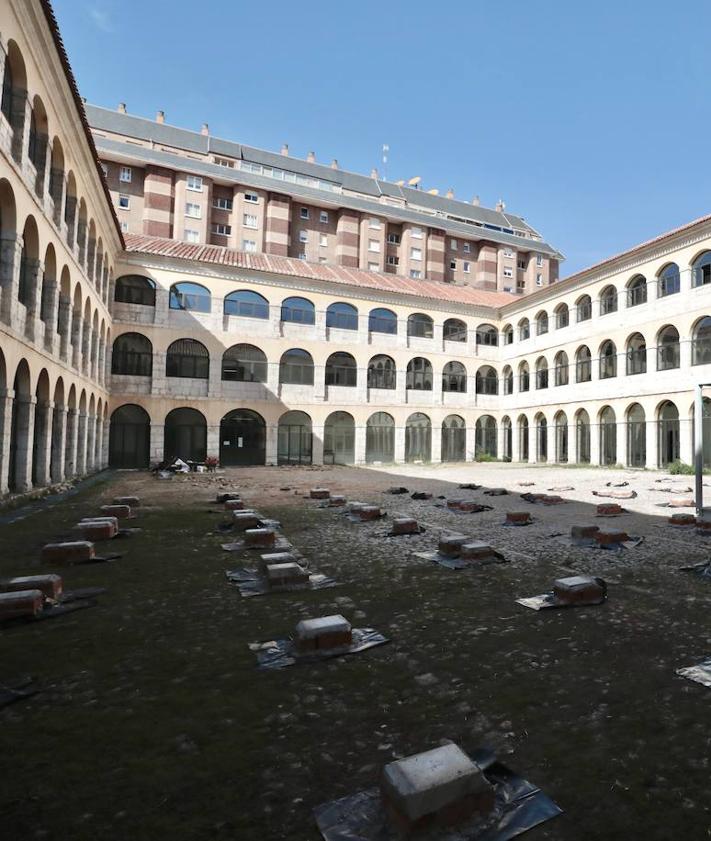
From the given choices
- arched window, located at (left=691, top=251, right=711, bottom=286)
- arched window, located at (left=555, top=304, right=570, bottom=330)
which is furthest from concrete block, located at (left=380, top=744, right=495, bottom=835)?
arched window, located at (left=555, top=304, right=570, bottom=330)

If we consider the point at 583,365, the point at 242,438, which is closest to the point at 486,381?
the point at 583,365

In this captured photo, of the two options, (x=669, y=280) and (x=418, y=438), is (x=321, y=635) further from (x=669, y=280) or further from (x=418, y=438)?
(x=418, y=438)

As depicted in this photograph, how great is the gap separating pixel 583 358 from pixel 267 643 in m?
29.5

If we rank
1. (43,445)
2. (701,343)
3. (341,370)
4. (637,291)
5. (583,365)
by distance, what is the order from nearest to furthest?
(43,445) < (701,343) < (637,291) < (583,365) < (341,370)

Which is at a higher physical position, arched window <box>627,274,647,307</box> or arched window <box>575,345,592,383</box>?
arched window <box>627,274,647,307</box>

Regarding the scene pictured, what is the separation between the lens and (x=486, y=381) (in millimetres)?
35312

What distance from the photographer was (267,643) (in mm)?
3562

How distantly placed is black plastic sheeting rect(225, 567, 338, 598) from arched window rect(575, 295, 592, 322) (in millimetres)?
28250

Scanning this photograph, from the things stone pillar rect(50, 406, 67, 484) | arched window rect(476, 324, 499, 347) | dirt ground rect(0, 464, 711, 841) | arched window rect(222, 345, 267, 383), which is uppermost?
arched window rect(476, 324, 499, 347)

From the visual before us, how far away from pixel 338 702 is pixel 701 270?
87.6 feet

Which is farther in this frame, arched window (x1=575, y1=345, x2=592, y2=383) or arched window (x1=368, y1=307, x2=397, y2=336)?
arched window (x1=368, y1=307, x2=397, y2=336)

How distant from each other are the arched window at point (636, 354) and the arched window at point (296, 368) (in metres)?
17.0

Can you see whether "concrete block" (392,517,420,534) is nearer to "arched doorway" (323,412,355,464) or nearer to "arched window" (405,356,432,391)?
"arched doorway" (323,412,355,464)

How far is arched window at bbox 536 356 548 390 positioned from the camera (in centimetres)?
3212
